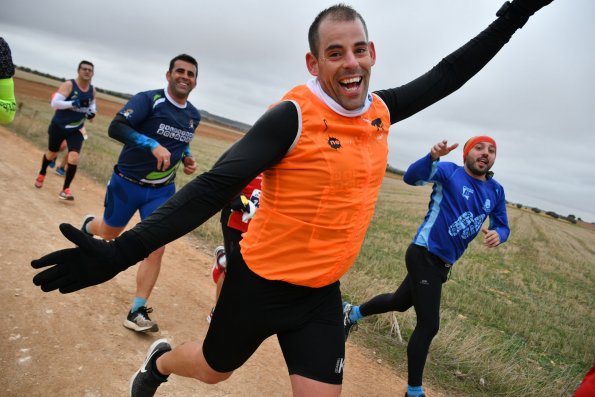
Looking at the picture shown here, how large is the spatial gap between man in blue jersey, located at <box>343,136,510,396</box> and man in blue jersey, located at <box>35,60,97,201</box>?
693cm

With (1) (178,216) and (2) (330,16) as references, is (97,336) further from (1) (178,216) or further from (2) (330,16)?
(2) (330,16)

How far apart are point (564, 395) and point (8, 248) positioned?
260 inches

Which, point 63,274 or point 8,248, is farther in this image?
point 8,248

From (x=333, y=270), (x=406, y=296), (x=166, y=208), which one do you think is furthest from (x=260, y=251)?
(x=406, y=296)

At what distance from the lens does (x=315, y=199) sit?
2.04 m

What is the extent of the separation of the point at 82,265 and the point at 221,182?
651mm

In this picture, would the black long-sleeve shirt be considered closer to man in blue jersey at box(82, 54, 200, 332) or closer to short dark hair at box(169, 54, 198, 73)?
man in blue jersey at box(82, 54, 200, 332)

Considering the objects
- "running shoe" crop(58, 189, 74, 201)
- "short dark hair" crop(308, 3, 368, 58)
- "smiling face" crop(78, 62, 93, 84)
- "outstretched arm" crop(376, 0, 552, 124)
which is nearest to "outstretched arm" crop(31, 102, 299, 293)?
"short dark hair" crop(308, 3, 368, 58)

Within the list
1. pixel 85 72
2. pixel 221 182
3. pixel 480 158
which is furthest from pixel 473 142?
pixel 85 72

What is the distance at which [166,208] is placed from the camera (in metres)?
1.82

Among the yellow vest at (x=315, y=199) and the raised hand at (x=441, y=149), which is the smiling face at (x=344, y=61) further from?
the raised hand at (x=441, y=149)

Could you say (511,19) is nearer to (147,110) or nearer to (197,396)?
(147,110)

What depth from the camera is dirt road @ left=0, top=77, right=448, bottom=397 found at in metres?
3.20

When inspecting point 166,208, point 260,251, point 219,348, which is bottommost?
point 219,348
